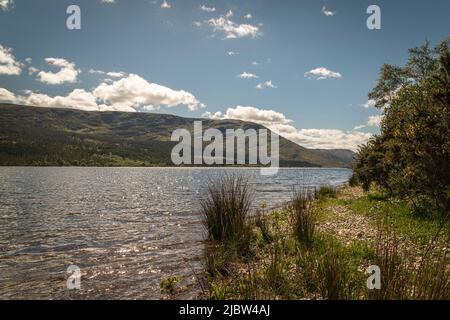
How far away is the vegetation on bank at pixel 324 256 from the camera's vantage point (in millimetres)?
5223

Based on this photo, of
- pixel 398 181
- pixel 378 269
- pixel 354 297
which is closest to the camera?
pixel 378 269

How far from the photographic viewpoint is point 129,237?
1845cm

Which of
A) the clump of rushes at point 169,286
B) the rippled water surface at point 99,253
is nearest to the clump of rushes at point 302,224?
the rippled water surface at point 99,253

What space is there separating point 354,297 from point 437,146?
1009 cm

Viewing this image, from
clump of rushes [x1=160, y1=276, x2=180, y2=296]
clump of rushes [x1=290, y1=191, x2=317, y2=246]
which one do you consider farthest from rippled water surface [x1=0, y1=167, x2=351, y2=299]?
clump of rushes [x1=290, y1=191, x2=317, y2=246]

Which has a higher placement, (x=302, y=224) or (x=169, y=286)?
(x=302, y=224)

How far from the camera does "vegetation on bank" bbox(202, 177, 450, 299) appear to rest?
5223 mm

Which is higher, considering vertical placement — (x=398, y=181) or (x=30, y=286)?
(x=398, y=181)

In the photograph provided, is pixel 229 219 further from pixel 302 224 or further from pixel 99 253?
pixel 99 253

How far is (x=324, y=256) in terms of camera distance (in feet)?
23.8

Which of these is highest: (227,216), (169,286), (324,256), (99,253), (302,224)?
(324,256)

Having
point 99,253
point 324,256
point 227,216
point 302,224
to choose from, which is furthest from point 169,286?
point 99,253

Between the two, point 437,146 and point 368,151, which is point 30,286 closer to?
point 437,146
